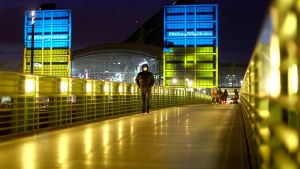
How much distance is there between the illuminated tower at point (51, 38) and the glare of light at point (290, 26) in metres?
98.5

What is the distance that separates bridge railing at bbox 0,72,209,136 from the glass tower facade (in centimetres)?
8913

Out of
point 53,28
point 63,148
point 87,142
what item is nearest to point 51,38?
point 53,28

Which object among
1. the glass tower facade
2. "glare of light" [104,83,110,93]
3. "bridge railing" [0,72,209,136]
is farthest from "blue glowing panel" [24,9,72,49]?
"glare of light" [104,83,110,93]

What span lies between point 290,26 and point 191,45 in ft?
377

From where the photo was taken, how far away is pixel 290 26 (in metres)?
2.25

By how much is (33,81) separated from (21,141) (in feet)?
10.1

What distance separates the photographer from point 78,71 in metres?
141

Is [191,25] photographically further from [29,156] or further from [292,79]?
[292,79]

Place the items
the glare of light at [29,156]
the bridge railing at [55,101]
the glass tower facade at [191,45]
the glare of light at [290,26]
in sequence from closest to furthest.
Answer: the glare of light at [290,26] < the glare of light at [29,156] < the bridge railing at [55,101] < the glass tower facade at [191,45]

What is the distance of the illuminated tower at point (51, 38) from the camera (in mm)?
100812

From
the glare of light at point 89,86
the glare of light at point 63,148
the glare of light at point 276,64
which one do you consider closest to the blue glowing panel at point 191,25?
the glare of light at point 89,86

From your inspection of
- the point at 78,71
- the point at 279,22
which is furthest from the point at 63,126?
the point at 78,71

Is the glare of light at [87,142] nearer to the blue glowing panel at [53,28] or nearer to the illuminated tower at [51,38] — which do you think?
the illuminated tower at [51,38]

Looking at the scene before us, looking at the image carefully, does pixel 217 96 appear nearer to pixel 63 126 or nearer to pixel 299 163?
pixel 63 126
